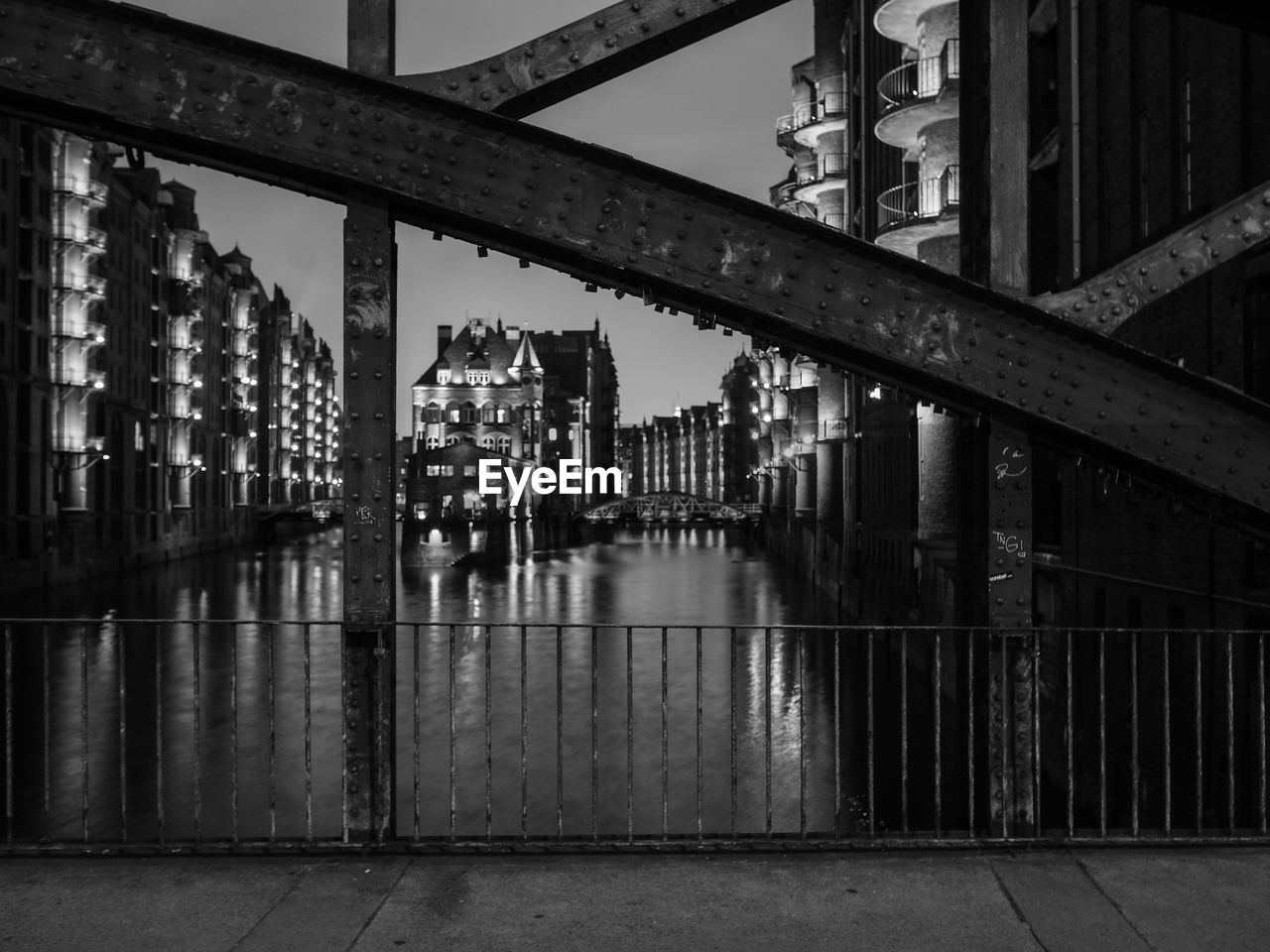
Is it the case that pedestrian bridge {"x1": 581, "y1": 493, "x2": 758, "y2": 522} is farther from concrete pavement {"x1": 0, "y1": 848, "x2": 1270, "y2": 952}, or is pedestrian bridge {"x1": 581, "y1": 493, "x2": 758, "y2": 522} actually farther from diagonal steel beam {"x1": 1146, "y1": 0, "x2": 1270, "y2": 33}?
concrete pavement {"x1": 0, "y1": 848, "x2": 1270, "y2": 952}

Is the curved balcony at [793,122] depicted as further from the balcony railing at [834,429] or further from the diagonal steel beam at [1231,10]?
the diagonal steel beam at [1231,10]

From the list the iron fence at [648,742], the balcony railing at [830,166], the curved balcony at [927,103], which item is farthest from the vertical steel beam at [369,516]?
the balcony railing at [830,166]

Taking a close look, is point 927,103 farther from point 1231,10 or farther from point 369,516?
point 369,516

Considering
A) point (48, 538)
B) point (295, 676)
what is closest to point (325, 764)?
point (295, 676)

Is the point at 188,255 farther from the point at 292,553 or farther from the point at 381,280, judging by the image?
the point at 381,280

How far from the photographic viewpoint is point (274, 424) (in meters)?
128

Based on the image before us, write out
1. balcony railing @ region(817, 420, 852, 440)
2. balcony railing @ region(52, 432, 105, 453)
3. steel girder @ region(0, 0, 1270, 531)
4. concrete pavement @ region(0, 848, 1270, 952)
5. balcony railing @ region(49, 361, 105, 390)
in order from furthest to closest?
balcony railing @ region(49, 361, 105, 390) → balcony railing @ region(52, 432, 105, 453) → balcony railing @ region(817, 420, 852, 440) → steel girder @ region(0, 0, 1270, 531) → concrete pavement @ region(0, 848, 1270, 952)

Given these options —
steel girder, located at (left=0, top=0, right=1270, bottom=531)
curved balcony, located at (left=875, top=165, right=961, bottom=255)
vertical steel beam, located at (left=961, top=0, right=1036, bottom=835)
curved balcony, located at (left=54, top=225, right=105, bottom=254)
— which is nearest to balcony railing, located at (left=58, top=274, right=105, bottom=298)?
curved balcony, located at (left=54, top=225, right=105, bottom=254)

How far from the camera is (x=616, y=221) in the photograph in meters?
5.59

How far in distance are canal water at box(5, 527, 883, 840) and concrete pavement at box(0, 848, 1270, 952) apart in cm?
48

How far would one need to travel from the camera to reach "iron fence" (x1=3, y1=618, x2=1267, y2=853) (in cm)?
630

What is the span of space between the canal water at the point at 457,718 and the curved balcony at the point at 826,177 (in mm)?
17371

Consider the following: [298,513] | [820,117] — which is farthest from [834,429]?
[298,513]

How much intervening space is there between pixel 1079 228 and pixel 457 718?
59.6ft
